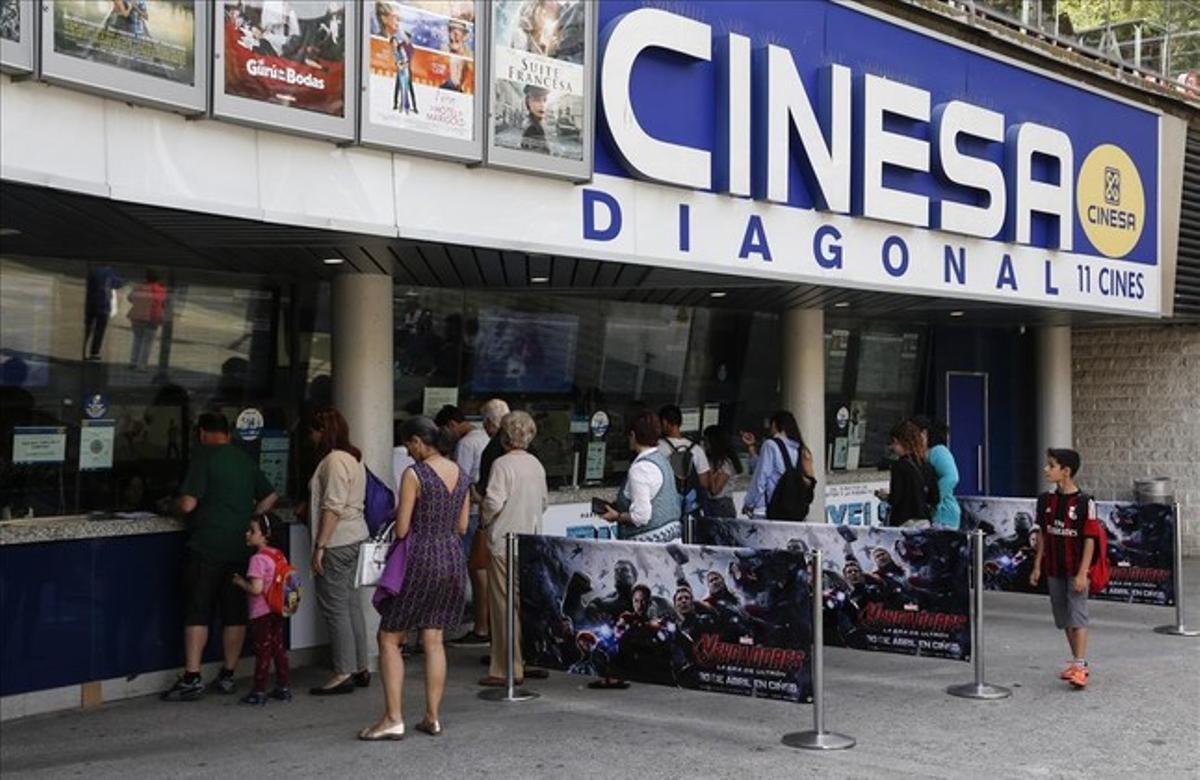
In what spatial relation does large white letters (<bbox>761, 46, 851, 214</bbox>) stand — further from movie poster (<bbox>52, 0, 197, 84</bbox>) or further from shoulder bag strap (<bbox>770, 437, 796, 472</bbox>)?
movie poster (<bbox>52, 0, 197, 84</bbox>)

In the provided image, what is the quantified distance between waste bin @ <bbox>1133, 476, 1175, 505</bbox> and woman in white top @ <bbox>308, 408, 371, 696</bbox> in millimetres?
11847

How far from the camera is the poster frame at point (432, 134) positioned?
7543 millimetres

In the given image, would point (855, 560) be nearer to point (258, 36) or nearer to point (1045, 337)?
point (258, 36)

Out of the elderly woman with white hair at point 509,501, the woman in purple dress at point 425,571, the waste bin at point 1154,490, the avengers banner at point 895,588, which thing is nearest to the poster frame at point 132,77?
the woman in purple dress at point 425,571

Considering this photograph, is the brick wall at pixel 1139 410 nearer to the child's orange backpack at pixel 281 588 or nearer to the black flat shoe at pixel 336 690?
the black flat shoe at pixel 336 690

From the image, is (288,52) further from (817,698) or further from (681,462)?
(681,462)

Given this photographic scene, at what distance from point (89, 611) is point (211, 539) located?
0.85 meters

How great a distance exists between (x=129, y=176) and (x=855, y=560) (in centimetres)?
499

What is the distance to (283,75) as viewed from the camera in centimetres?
718

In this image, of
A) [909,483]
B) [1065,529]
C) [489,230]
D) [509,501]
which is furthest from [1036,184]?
[509,501]

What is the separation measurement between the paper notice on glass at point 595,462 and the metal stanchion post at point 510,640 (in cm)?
405

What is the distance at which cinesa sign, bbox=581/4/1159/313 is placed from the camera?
31.1 feet

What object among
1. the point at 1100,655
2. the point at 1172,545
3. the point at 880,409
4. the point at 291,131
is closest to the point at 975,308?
the point at 880,409

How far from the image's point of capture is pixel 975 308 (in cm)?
1384
